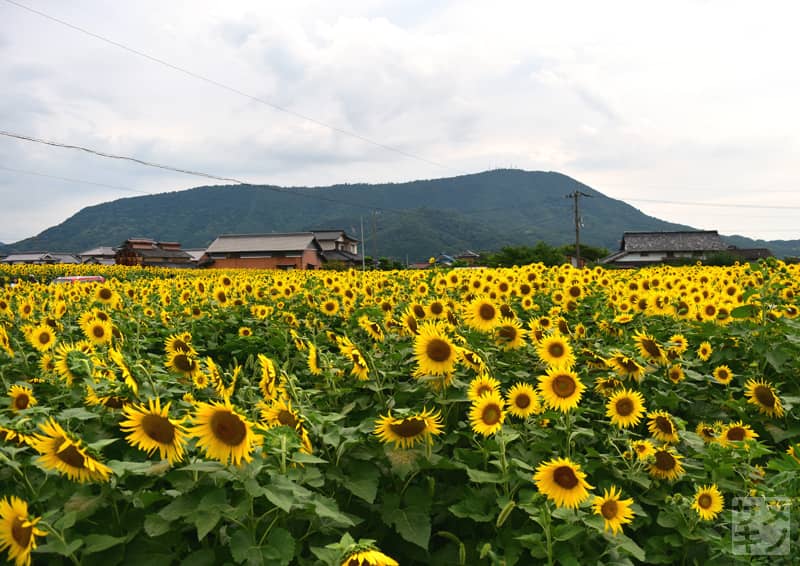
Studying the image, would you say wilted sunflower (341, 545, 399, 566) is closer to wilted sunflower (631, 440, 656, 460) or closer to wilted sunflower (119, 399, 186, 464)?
wilted sunflower (119, 399, 186, 464)

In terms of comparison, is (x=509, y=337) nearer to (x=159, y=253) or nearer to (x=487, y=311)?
(x=487, y=311)

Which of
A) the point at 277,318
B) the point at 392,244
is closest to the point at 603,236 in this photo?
the point at 392,244

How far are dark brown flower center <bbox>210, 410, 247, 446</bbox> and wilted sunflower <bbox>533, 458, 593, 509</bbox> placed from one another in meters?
1.16

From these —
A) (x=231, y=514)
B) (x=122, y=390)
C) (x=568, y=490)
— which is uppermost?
(x=122, y=390)

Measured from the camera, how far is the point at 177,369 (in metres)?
3.02

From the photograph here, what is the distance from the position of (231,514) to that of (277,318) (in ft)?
15.7

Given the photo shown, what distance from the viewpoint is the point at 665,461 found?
8.52 ft

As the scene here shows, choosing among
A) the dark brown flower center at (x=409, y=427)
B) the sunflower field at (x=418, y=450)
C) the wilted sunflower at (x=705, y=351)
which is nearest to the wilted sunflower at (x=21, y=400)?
the sunflower field at (x=418, y=450)

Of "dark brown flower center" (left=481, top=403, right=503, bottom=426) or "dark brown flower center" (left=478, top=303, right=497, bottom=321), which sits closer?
"dark brown flower center" (left=481, top=403, right=503, bottom=426)

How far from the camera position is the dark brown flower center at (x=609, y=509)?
2.10 meters

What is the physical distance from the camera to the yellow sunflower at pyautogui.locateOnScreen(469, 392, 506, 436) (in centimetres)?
239

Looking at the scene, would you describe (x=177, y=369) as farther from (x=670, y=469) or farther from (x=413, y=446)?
(x=670, y=469)

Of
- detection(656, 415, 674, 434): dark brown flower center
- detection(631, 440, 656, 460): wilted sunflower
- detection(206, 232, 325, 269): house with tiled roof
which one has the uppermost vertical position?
detection(206, 232, 325, 269): house with tiled roof

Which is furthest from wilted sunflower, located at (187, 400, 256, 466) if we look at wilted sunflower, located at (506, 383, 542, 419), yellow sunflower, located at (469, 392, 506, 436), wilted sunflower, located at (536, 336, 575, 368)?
wilted sunflower, located at (536, 336, 575, 368)
